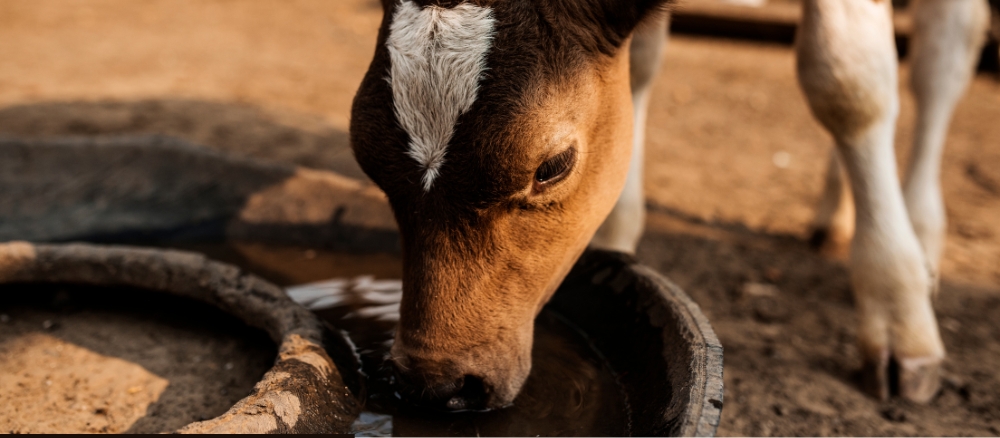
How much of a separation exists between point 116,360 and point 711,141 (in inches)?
173

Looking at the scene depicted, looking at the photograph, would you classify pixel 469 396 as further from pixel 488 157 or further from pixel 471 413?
pixel 488 157

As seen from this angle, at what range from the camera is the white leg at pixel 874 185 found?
2518 mm

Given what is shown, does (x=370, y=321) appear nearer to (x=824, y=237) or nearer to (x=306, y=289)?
(x=306, y=289)

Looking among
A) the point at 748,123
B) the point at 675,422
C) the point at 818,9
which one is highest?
the point at 818,9

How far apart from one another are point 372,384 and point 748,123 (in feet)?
15.4

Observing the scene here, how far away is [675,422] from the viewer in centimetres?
155

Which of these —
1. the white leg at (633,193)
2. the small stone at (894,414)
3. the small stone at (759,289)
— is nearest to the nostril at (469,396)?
the white leg at (633,193)

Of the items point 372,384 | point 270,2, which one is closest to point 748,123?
point 372,384

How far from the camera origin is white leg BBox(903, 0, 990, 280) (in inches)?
128

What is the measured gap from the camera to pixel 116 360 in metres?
→ 2.18

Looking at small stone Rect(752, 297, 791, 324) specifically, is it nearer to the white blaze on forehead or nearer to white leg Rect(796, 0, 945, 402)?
white leg Rect(796, 0, 945, 402)

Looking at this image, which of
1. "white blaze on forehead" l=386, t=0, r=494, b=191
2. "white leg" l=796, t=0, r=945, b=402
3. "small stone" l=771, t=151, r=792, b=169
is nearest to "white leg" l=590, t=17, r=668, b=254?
"white leg" l=796, t=0, r=945, b=402

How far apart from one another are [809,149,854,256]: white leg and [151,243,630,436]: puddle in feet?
6.86

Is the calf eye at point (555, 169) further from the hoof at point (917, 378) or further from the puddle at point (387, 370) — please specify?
the hoof at point (917, 378)
